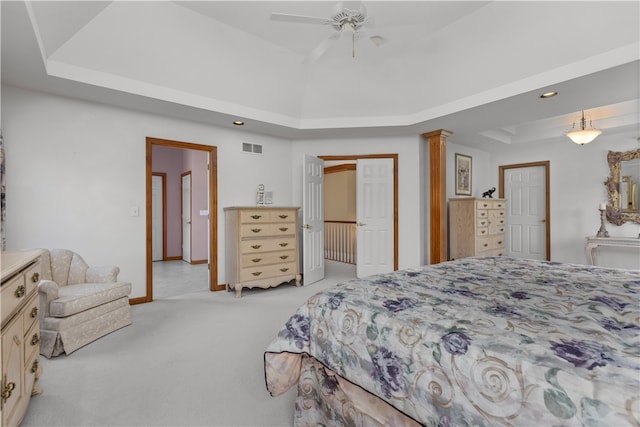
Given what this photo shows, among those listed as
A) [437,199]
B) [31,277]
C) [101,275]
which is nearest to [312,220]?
[437,199]

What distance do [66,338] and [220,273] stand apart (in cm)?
208

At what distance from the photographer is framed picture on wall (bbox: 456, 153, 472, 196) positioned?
5.58 metres

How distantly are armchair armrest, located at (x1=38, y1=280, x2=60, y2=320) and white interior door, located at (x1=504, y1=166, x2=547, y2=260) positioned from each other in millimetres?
6947

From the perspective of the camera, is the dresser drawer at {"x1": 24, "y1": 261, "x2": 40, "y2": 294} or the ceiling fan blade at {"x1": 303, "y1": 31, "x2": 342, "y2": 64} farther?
the ceiling fan blade at {"x1": 303, "y1": 31, "x2": 342, "y2": 64}

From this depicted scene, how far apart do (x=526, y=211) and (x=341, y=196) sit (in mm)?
3711

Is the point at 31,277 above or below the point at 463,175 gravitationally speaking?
below

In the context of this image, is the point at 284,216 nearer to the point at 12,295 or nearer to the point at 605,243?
the point at 12,295

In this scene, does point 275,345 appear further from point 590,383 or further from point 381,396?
point 590,383

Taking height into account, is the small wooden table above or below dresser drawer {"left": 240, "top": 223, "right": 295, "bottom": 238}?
below

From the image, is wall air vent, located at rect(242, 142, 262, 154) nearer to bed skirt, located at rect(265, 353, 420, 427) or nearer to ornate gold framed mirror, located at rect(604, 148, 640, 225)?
bed skirt, located at rect(265, 353, 420, 427)

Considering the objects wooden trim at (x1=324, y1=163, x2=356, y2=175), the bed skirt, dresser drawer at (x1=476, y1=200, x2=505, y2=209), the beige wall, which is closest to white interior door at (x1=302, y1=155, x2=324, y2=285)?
wooden trim at (x1=324, y1=163, x2=356, y2=175)

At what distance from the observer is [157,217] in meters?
6.83

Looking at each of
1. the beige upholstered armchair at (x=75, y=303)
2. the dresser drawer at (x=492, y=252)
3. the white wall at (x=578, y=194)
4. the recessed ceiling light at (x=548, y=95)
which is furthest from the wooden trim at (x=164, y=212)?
the white wall at (x=578, y=194)

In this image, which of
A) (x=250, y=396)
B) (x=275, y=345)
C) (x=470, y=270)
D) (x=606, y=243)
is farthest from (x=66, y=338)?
(x=606, y=243)
